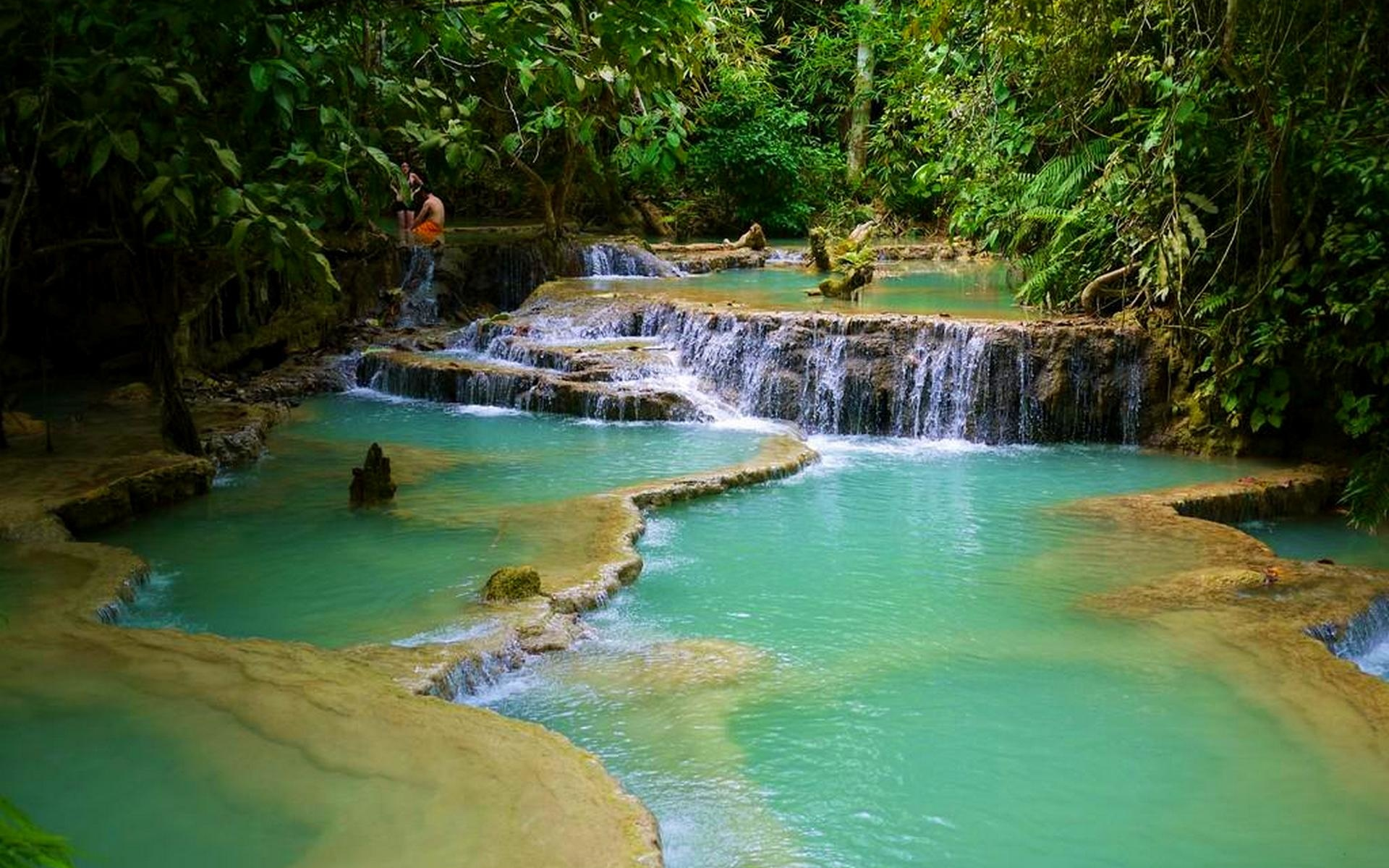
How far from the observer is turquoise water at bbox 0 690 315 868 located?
3713 millimetres

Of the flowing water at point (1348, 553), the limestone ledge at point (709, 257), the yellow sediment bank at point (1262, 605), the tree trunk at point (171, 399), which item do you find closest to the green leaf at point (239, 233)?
the yellow sediment bank at point (1262, 605)

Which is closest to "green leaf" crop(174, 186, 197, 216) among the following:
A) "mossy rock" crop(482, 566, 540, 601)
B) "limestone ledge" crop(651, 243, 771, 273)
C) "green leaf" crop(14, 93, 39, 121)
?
"green leaf" crop(14, 93, 39, 121)

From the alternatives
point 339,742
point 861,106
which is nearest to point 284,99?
point 339,742

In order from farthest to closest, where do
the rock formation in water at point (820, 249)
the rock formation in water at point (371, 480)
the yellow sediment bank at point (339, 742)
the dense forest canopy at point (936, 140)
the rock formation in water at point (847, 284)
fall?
the rock formation in water at point (820, 249)
the rock formation in water at point (847, 284)
the rock formation in water at point (371, 480)
the dense forest canopy at point (936, 140)
the yellow sediment bank at point (339, 742)

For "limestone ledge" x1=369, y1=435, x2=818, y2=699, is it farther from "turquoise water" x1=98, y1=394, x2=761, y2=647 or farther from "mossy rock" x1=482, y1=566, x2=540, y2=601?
"turquoise water" x1=98, y1=394, x2=761, y2=647

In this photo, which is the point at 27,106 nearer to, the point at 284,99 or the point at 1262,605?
the point at 284,99

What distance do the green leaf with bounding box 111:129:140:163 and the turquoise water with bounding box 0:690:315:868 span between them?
1.95m

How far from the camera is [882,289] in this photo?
51.5ft

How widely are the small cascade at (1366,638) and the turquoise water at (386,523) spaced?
3960 mm

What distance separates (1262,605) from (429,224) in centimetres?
1297

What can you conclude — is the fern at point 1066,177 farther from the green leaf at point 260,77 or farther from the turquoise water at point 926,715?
the green leaf at point 260,77

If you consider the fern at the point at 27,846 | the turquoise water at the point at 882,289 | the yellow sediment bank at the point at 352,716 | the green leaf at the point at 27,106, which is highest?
the green leaf at the point at 27,106

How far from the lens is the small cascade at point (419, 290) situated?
16.1 metres

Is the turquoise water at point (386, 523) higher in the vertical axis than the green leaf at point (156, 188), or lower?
lower
